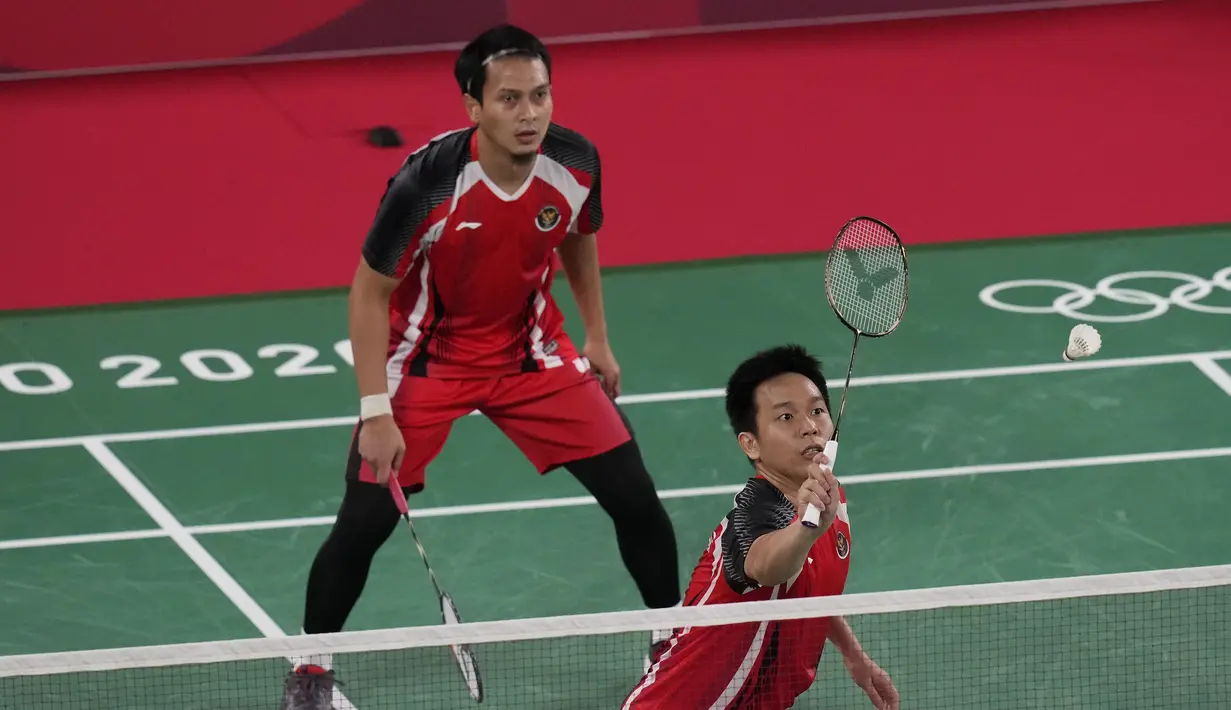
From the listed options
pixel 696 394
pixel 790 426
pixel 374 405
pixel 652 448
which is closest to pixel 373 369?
pixel 374 405

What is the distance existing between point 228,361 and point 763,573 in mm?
4335

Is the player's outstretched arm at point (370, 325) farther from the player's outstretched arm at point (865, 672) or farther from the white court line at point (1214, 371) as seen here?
the white court line at point (1214, 371)

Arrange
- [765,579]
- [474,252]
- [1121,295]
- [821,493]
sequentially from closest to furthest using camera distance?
[821,493] → [765,579] → [474,252] → [1121,295]

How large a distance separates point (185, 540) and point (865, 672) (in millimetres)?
3008

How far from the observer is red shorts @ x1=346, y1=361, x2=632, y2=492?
5.14 meters

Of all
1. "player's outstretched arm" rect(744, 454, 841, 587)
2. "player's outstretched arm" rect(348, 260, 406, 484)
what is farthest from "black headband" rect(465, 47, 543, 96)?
"player's outstretched arm" rect(744, 454, 841, 587)

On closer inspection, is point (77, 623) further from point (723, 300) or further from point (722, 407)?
point (723, 300)

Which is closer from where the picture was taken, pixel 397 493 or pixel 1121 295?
pixel 397 493

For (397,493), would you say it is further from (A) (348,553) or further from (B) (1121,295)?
(B) (1121,295)

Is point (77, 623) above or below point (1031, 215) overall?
below

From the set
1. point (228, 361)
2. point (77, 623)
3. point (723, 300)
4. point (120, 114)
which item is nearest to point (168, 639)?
point (77, 623)

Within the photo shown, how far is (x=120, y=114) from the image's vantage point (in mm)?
10312

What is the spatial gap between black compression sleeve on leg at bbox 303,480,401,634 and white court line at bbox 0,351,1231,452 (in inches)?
82.5

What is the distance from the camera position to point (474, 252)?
5016mm
